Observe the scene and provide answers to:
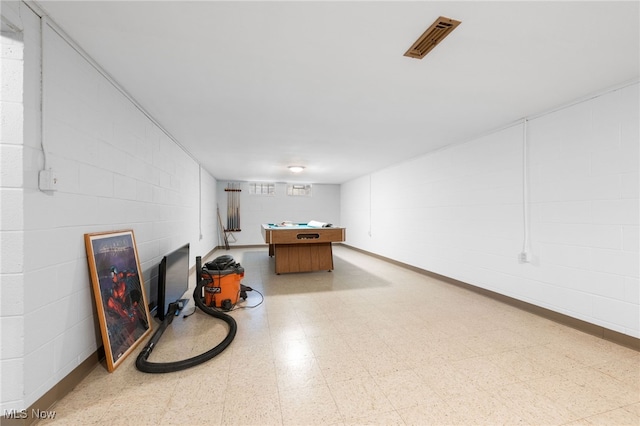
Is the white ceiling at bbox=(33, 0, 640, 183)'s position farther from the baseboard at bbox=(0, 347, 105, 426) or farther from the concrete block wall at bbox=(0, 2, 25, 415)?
the baseboard at bbox=(0, 347, 105, 426)

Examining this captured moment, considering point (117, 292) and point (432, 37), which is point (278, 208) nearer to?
point (117, 292)

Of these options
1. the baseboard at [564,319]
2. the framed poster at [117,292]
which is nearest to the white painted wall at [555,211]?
the baseboard at [564,319]

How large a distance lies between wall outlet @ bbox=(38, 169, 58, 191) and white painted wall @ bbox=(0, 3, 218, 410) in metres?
0.02

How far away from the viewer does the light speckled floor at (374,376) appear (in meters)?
1.42

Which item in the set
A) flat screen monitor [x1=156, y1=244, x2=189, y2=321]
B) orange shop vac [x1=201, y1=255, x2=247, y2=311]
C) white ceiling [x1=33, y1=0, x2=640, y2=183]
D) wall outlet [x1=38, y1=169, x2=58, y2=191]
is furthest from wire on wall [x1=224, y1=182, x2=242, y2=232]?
wall outlet [x1=38, y1=169, x2=58, y2=191]

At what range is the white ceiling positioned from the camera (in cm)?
143

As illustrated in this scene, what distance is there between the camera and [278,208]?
8.57m

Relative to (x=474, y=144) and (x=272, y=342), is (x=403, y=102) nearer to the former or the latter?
(x=474, y=144)

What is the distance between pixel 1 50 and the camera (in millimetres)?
1289

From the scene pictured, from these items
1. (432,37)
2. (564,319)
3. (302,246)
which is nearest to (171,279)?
(302,246)

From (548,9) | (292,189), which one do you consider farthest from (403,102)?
(292,189)

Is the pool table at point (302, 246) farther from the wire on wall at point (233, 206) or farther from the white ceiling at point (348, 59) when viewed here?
the wire on wall at point (233, 206)

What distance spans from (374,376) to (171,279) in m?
2.31

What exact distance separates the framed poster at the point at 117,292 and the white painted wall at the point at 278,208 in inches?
238
